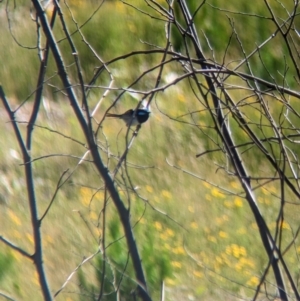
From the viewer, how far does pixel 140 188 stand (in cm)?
563

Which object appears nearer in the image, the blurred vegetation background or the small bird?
the small bird

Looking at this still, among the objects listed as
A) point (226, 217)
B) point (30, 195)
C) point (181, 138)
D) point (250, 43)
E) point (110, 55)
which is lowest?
point (30, 195)

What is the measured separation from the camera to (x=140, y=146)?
7.55 m

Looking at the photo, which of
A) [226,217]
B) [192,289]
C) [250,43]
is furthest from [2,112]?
[250,43]

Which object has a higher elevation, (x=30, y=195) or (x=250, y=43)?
(x=250, y=43)

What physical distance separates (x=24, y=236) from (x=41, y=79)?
317 cm

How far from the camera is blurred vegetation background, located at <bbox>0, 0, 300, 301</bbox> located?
203 inches

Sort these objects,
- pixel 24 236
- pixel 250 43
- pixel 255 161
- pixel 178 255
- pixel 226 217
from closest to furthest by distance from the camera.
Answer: pixel 24 236 < pixel 178 255 < pixel 226 217 < pixel 255 161 < pixel 250 43

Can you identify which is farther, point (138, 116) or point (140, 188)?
point (140, 188)

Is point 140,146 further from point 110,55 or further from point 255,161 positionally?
point 110,55

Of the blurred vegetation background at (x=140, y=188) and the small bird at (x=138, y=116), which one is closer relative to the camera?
the small bird at (x=138, y=116)

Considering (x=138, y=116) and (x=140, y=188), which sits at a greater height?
(x=140, y=188)

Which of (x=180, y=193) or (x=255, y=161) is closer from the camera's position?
(x=180, y=193)

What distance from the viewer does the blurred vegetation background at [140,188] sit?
5.15 metres
